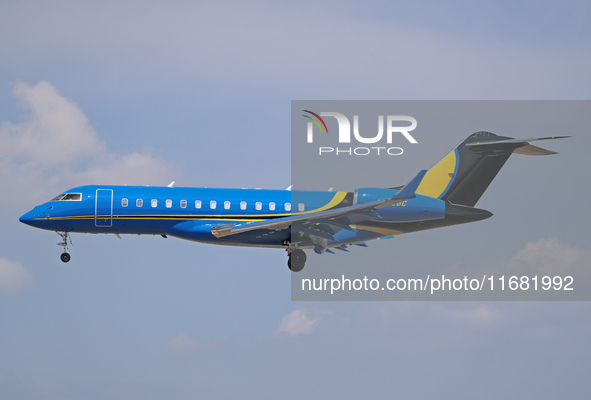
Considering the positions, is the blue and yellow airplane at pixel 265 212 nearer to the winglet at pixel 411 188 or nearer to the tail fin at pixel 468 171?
Result: the tail fin at pixel 468 171

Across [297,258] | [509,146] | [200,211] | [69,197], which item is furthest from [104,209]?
[509,146]

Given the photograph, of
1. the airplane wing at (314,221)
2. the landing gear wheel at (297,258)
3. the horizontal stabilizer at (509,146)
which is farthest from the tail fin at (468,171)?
the landing gear wheel at (297,258)

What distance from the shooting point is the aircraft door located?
3170 centimetres

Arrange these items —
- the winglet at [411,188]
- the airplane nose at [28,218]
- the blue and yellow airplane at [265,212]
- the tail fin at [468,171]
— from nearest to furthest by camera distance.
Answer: the winglet at [411,188]
the blue and yellow airplane at [265,212]
the airplane nose at [28,218]
the tail fin at [468,171]

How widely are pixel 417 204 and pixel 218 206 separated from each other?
8419 mm

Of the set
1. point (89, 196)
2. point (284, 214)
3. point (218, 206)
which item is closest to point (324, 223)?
point (284, 214)

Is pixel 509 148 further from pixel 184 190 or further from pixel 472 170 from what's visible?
pixel 184 190

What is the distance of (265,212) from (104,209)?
21.6 feet

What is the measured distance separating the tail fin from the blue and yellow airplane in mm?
44

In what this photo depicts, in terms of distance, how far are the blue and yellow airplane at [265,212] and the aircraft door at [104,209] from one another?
25mm

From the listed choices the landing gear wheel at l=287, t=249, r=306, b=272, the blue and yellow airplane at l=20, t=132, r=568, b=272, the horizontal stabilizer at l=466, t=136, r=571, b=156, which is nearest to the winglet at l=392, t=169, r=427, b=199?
the blue and yellow airplane at l=20, t=132, r=568, b=272

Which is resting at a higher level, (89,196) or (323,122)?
(323,122)

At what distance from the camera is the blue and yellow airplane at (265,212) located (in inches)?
1247

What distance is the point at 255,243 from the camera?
3256 centimetres
